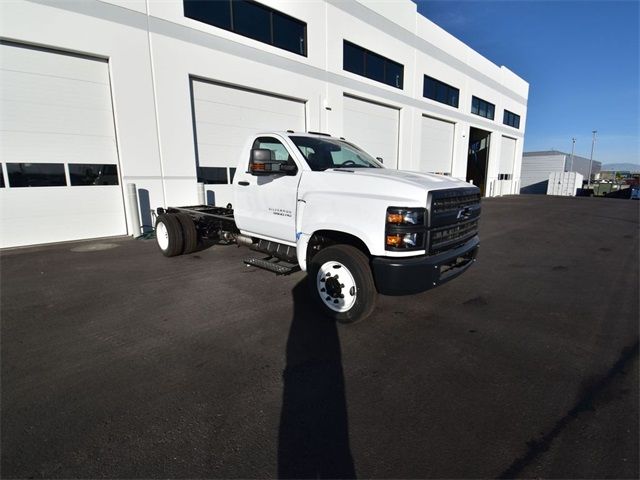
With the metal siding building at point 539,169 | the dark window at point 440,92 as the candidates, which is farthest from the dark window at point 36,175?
the metal siding building at point 539,169

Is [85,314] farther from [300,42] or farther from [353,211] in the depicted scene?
[300,42]

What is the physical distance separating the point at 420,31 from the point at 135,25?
14.5 meters

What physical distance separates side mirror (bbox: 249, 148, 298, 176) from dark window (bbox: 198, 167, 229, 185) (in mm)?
6940

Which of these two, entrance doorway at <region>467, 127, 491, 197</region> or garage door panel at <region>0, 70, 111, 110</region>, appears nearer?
garage door panel at <region>0, 70, 111, 110</region>

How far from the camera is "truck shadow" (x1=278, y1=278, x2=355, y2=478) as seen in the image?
2.06 meters

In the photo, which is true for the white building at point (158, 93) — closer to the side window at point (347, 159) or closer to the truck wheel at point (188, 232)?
the truck wheel at point (188, 232)

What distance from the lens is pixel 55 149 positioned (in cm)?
829

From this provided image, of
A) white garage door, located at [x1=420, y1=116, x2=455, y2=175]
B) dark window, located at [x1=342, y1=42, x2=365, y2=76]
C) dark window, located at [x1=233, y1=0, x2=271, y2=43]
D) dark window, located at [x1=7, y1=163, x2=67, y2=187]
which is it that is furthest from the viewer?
white garage door, located at [x1=420, y1=116, x2=455, y2=175]

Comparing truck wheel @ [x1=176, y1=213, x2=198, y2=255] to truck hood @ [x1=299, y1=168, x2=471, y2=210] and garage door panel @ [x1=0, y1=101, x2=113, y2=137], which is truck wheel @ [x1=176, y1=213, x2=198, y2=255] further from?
garage door panel @ [x1=0, y1=101, x2=113, y2=137]

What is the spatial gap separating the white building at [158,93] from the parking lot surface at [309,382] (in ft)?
13.3

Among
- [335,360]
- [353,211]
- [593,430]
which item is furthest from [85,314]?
[593,430]

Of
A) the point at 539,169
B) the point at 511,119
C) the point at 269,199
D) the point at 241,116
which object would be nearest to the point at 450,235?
the point at 269,199

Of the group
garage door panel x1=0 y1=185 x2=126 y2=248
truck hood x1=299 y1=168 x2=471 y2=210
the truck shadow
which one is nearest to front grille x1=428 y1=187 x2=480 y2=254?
Answer: truck hood x1=299 y1=168 x2=471 y2=210

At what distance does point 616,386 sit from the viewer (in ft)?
9.14
